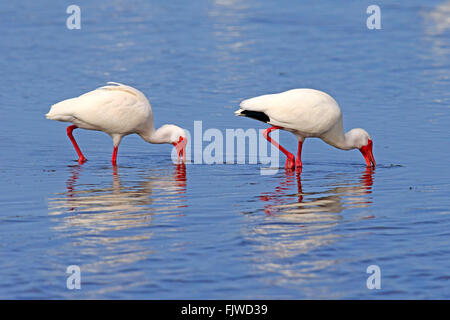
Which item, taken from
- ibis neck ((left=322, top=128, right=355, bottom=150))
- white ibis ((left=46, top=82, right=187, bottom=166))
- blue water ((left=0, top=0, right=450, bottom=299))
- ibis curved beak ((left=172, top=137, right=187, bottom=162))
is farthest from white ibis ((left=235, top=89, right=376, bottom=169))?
white ibis ((left=46, top=82, right=187, bottom=166))

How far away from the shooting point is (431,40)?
21969mm

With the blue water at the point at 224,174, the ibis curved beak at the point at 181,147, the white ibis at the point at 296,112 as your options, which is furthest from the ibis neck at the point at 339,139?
the ibis curved beak at the point at 181,147

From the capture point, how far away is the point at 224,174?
12.0m

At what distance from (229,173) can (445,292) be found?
492cm

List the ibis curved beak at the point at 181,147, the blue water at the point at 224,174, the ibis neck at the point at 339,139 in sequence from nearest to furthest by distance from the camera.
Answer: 1. the blue water at the point at 224,174
2. the ibis neck at the point at 339,139
3. the ibis curved beak at the point at 181,147

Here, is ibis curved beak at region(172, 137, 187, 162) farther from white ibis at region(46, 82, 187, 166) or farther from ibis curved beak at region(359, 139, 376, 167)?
ibis curved beak at region(359, 139, 376, 167)

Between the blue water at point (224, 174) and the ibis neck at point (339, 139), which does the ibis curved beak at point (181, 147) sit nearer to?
the blue water at point (224, 174)

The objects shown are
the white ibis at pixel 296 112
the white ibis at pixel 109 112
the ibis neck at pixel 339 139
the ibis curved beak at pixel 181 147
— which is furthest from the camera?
the ibis curved beak at pixel 181 147

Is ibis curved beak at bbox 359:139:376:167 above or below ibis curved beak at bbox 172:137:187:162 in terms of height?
below

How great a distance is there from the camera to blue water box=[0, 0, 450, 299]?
25.7 ft

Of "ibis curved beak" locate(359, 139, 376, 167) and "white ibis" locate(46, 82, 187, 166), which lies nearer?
"white ibis" locate(46, 82, 187, 166)

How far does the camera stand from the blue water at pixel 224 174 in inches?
309
